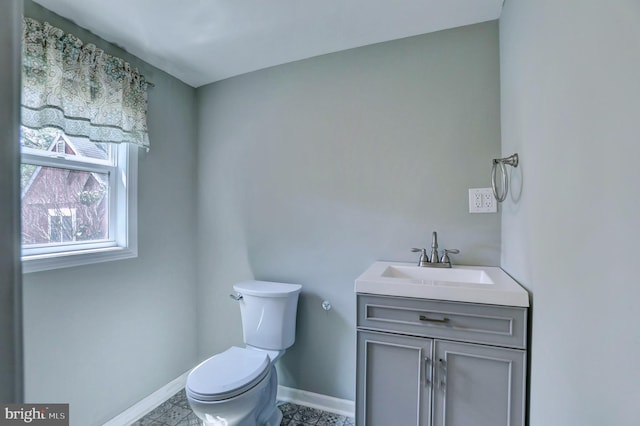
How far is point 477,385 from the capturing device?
3.75ft

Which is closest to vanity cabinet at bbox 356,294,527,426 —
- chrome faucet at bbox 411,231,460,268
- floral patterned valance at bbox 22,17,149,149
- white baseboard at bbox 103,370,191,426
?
chrome faucet at bbox 411,231,460,268

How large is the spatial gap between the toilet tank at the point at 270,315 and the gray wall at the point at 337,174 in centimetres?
13

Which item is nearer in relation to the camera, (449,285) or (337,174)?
(449,285)

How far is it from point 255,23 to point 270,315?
1.68m

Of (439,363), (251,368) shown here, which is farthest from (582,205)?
(251,368)

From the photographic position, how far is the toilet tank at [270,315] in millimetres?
1755

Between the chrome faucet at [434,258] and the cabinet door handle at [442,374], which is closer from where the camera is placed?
the cabinet door handle at [442,374]

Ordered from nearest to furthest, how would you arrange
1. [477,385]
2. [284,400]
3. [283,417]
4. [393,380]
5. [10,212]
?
[10,212]
[477,385]
[393,380]
[283,417]
[284,400]

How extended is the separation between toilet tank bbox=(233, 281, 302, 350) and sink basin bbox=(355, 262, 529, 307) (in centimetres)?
61

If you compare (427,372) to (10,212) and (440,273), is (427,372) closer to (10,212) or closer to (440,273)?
(440,273)

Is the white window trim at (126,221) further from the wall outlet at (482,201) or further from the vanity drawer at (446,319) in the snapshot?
the wall outlet at (482,201)

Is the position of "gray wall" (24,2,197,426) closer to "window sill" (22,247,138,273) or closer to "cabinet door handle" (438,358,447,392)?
"window sill" (22,247,138,273)

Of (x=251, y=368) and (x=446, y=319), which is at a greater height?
(x=446, y=319)

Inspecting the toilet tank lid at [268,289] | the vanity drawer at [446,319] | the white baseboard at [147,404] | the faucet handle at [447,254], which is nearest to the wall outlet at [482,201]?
the faucet handle at [447,254]
